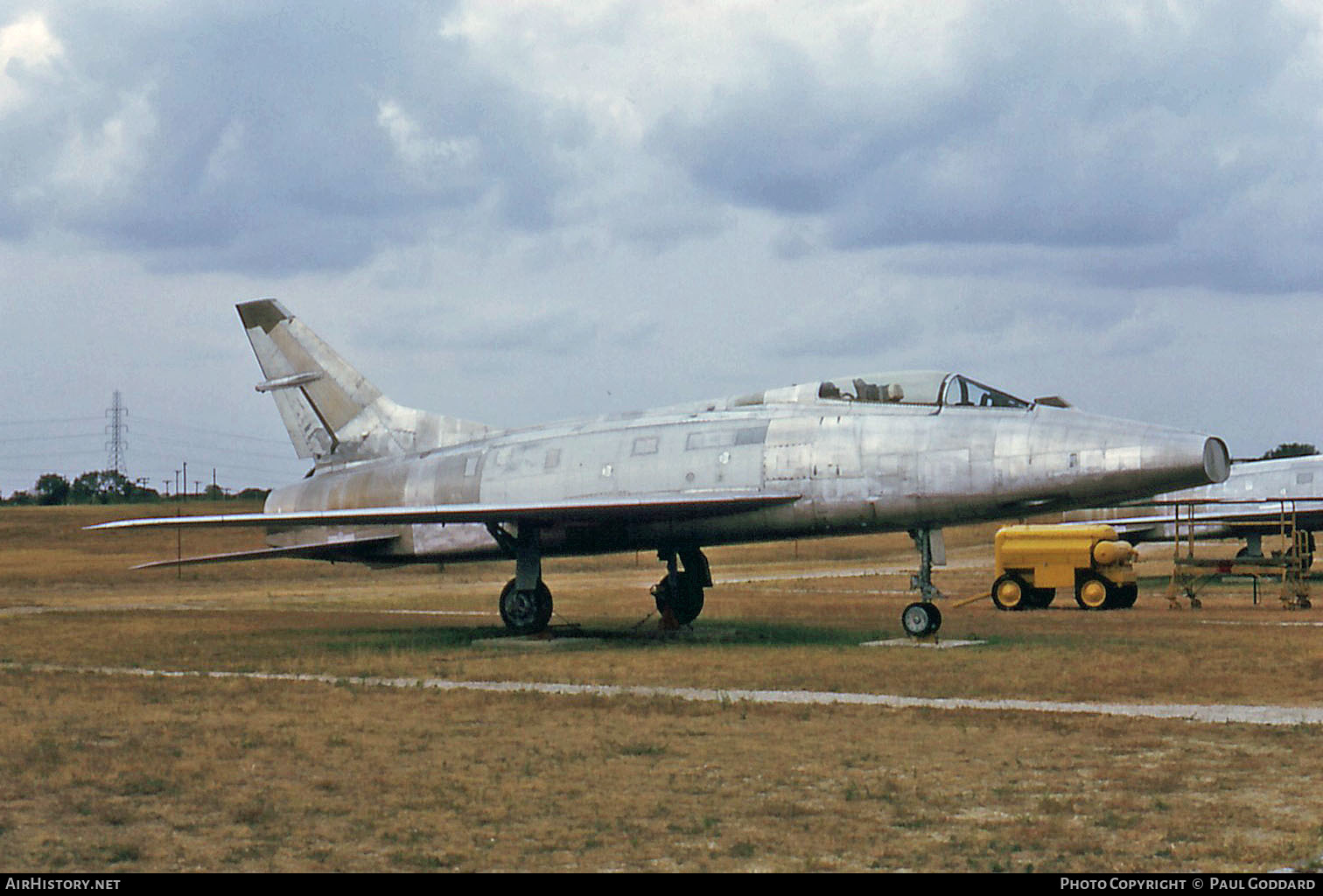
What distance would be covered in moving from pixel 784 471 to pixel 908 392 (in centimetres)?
197

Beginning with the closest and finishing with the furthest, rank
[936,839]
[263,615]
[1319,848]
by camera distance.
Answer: [1319,848], [936,839], [263,615]

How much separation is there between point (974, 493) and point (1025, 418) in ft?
3.88

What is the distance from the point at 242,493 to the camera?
4163 inches

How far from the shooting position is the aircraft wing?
19.1 metres

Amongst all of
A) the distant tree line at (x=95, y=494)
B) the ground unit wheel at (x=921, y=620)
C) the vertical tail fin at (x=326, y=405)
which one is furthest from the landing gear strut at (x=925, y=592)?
the distant tree line at (x=95, y=494)

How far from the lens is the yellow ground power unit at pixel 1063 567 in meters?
28.0

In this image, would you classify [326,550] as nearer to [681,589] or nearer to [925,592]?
[681,589]

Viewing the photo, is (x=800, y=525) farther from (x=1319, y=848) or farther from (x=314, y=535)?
(x=1319, y=848)

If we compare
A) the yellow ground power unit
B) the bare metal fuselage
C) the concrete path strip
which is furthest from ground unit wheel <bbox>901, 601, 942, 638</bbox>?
the yellow ground power unit

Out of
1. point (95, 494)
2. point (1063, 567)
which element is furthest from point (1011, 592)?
point (95, 494)

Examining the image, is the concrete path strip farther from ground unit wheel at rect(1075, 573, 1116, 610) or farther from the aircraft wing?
ground unit wheel at rect(1075, 573, 1116, 610)

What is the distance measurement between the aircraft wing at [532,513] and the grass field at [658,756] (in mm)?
1796

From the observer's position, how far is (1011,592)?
28.7 metres

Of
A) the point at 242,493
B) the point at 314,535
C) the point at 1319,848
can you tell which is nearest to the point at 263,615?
the point at 314,535
